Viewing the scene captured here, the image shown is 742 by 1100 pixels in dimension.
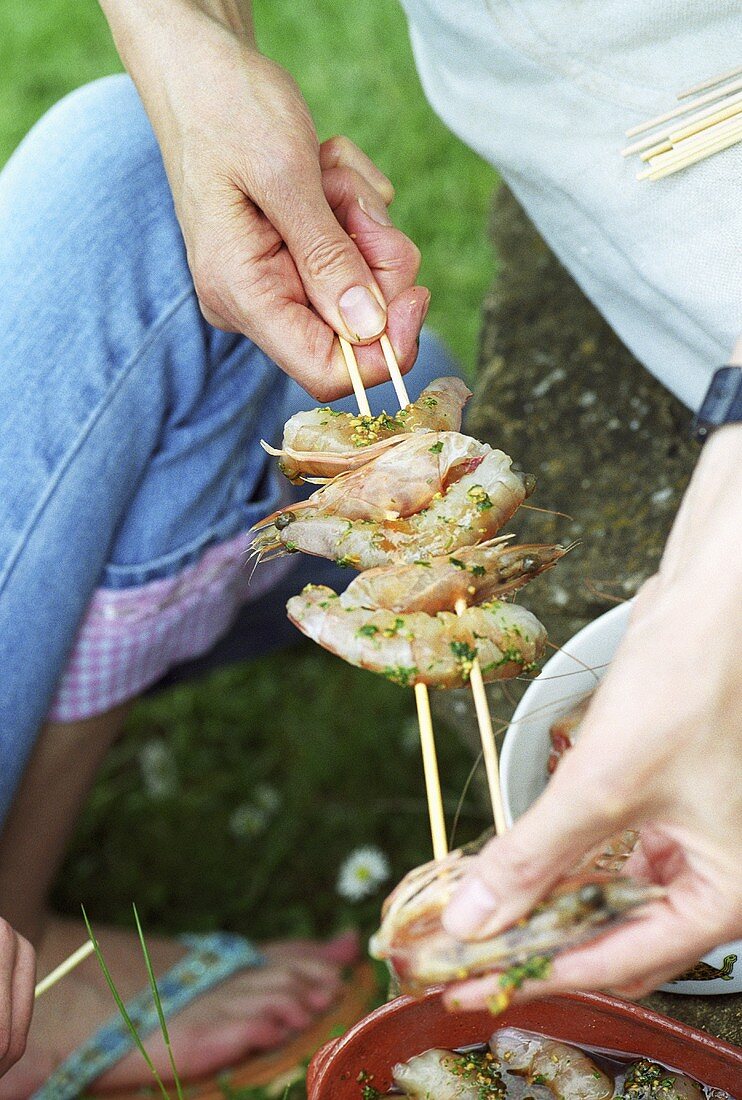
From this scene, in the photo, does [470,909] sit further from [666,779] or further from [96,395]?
[96,395]

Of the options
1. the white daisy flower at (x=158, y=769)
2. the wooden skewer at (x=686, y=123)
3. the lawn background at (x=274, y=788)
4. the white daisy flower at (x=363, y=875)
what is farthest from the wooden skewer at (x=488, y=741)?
the white daisy flower at (x=158, y=769)

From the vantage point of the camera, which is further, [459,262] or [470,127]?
[459,262]

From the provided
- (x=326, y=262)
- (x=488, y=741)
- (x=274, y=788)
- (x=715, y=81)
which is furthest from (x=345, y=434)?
(x=274, y=788)

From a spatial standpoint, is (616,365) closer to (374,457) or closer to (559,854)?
(374,457)

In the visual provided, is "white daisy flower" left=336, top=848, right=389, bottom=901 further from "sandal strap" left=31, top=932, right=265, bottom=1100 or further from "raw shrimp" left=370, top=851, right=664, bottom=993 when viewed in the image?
"raw shrimp" left=370, top=851, right=664, bottom=993

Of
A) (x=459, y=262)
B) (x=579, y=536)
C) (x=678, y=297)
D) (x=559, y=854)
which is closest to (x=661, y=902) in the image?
(x=559, y=854)

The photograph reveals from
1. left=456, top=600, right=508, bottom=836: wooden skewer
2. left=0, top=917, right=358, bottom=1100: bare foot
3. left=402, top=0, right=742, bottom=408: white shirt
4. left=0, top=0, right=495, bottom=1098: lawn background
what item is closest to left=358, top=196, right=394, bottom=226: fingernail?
left=402, top=0, right=742, bottom=408: white shirt

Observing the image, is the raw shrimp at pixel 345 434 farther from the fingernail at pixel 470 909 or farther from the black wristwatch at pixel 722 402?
the fingernail at pixel 470 909
